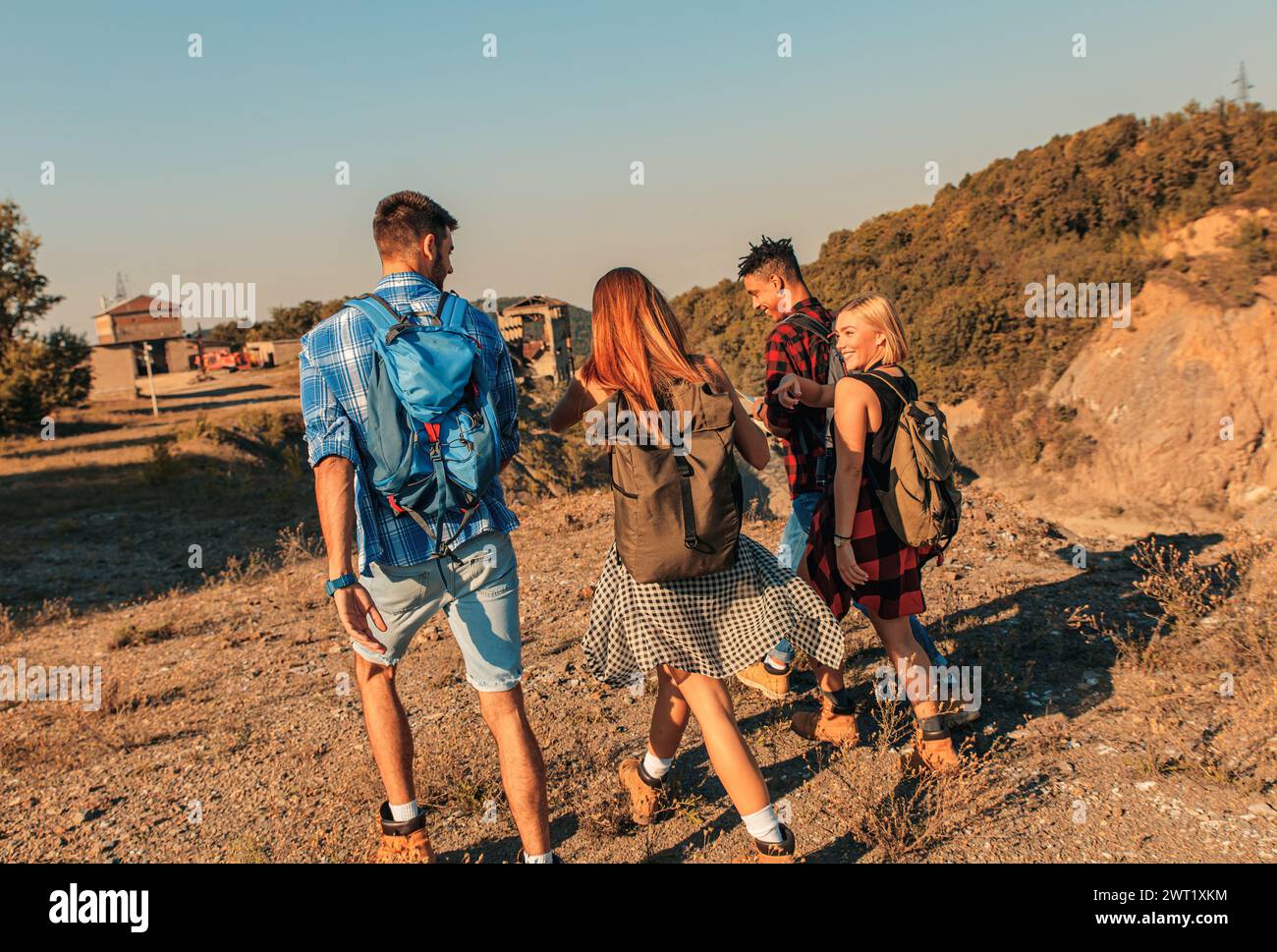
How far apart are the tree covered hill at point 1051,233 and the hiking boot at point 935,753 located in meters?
13.7

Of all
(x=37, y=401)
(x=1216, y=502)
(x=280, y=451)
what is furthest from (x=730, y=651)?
(x=37, y=401)

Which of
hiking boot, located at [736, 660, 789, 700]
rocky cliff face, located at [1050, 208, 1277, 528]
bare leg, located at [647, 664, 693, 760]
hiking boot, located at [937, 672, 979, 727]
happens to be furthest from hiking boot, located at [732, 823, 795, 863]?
rocky cliff face, located at [1050, 208, 1277, 528]

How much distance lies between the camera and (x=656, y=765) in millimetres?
3221

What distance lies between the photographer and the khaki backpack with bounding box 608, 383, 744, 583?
102 inches

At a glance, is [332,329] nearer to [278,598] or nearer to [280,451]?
[278,598]

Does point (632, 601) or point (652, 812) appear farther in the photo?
point (652, 812)

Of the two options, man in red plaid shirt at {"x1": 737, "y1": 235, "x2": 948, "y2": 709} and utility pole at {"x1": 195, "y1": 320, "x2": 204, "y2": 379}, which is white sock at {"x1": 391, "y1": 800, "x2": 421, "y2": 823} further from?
utility pole at {"x1": 195, "y1": 320, "x2": 204, "y2": 379}

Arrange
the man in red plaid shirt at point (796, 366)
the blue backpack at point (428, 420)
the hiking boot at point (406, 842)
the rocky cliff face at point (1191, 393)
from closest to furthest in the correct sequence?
the blue backpack at point (428, 420)
the hiking boot at point (406, 842)
the man in red plaid shirt at point (796, 366)
the rocky cliff face at point (1191, 393)

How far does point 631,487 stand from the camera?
2607 millimetres

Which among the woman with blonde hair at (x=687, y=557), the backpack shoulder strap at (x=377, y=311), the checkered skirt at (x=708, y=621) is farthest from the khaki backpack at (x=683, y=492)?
the backpack shoulder strap at (x=377, y=311)

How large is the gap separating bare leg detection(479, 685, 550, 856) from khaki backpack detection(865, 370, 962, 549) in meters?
1.67

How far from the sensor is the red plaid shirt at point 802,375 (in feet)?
12.5

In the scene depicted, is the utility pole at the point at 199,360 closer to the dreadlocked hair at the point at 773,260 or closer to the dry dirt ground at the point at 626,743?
the dry dirt ground at the point at 626,743

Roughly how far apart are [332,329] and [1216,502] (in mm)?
13803
